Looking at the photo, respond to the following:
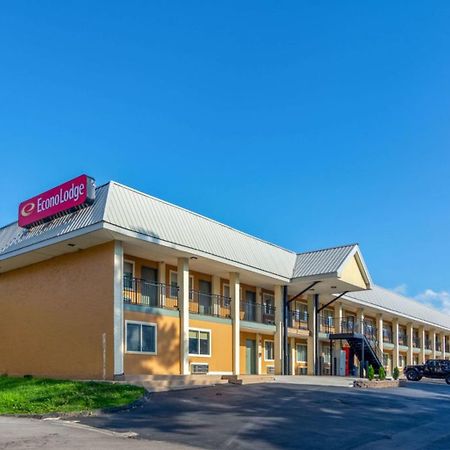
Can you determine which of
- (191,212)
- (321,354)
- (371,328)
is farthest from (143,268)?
(371,328)

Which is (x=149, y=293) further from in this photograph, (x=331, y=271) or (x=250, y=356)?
(x=331, y=271)

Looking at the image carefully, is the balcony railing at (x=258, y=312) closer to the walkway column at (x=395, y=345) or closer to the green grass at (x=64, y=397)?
the green grass at (x=64, y=397)

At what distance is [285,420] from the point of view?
1418cm

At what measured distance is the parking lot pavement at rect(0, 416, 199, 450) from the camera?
10469mm

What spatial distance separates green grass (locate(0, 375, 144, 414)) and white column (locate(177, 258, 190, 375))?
5268mm

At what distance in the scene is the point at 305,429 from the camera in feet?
42.8

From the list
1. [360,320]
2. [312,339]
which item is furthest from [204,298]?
[360,320]

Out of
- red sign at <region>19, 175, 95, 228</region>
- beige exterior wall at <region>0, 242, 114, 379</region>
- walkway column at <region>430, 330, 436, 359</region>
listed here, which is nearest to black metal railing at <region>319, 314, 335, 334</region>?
beige exterior wall at <region>0, 242, 114, 379</region>

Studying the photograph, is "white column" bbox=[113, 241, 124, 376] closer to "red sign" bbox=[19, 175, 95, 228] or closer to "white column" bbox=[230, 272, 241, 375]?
"red sign" bbox=[19, 175, 95, 228]

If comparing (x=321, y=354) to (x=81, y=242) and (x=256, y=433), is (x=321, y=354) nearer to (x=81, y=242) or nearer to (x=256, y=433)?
(x=81, y=242)

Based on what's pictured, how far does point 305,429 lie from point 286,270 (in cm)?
1794

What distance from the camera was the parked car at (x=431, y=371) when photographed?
115 feet

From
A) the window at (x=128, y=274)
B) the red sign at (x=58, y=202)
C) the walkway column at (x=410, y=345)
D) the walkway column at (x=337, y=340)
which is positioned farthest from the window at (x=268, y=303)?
the walkway column at (x=410, y=345)

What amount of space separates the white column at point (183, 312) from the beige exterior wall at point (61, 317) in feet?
12.4
